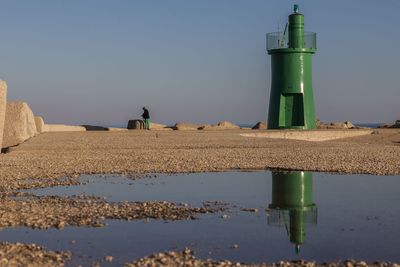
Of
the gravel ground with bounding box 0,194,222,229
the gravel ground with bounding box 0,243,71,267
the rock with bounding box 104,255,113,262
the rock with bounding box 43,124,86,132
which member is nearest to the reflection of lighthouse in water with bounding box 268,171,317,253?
the gravel ground with bounding box 0,194,222,229

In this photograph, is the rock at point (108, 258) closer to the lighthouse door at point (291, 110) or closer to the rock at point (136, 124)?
the lighthouse door at point (291, 110)

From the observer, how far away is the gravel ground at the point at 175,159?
14.4 m

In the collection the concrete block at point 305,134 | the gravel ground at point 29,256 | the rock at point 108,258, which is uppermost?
the concrete block at point 305,134

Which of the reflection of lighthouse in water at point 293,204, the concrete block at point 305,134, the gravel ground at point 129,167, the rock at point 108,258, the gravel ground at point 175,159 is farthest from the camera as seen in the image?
the concrete block at point 305,134

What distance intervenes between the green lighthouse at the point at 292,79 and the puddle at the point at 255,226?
19.6 m

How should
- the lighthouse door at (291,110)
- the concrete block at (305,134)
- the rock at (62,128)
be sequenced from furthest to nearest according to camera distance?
the rock at (62,128) < the lighthouse door at (291,110) < the concrete block at (305,134)

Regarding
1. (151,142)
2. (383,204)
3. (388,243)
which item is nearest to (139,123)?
(151,142)

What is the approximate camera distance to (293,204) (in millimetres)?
9961

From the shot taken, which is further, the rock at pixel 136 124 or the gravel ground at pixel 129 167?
the rock at pixel 136 124

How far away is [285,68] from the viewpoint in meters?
31.9

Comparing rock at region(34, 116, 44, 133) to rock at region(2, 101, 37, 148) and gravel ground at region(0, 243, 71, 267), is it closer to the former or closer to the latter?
rock at region(2, 101, 37, 148)

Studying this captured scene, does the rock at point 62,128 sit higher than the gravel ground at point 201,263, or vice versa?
the rock at point 62,128

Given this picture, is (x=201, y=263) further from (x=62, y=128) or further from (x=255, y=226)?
(x=62, y=128)

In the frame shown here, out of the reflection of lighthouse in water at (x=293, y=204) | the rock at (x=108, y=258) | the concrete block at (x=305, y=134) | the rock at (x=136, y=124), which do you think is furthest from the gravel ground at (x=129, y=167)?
the rock at (x=136, y=124)
